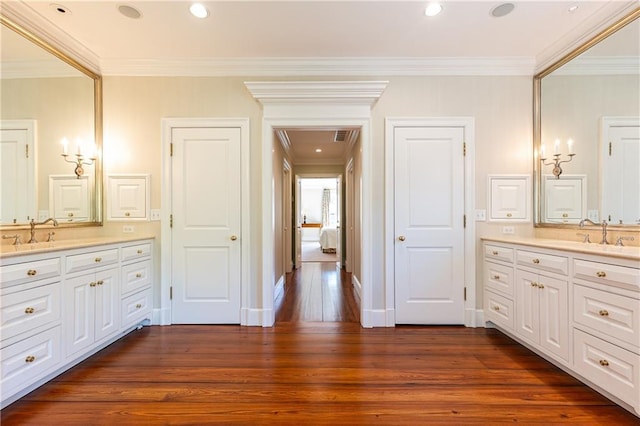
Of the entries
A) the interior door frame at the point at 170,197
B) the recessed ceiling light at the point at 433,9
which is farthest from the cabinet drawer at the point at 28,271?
the recessed ceiling light at the point at 433,9

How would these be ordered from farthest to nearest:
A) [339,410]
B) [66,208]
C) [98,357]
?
[66,208]
[98,357]
[339,410]

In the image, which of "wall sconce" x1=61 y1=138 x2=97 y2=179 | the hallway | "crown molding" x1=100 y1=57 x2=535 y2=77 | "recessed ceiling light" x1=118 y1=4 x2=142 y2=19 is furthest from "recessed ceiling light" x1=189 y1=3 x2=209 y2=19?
the hallway

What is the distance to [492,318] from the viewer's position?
8.81ft

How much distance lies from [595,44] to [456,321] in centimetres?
269

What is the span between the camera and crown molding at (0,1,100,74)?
2.08m

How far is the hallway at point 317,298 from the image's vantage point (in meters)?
3.15

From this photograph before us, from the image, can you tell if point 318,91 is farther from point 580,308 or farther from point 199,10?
point 580,308

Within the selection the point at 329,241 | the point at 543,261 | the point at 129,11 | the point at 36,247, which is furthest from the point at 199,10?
the point at 329,241

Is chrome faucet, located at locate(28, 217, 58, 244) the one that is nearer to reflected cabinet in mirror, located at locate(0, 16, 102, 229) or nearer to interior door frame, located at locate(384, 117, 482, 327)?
reflected cabinet in mirror, located at locate(0, 16, 102, 229)

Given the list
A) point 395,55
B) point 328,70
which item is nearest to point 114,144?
point 328,70

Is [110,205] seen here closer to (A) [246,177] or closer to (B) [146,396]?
(A) [246,177]

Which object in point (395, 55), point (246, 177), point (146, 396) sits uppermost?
point (395, 55)

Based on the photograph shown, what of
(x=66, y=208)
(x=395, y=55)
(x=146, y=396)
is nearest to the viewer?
(x=146, y=396)

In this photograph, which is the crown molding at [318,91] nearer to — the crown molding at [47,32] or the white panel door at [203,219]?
the white panel door at [203,219]
